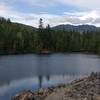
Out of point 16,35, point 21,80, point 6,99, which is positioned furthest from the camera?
point 16,35

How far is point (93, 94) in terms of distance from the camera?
29344mm

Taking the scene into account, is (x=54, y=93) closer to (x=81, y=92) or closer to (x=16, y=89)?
(x=81, y=92)

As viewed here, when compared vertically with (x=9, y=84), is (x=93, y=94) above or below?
above

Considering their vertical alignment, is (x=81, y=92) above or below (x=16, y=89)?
above

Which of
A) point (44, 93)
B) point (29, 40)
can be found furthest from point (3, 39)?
point (44, 93)

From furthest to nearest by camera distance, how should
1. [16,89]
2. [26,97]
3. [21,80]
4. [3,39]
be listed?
[3,39], [21,80], [16,89], [26,97]

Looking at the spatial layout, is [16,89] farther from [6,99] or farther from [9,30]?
[9,30]

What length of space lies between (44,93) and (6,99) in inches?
304

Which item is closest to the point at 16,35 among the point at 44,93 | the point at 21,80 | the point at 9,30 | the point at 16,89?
the point at 9,30

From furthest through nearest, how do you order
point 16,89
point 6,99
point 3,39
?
point 3,39 < point 16,89 < point 6,99

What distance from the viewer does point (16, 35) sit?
620 ft

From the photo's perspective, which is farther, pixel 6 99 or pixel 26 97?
pixel 6 99

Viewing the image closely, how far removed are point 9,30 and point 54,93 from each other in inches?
6054

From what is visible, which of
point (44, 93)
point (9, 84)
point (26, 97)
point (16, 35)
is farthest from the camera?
point (16, 35)
